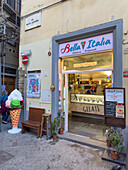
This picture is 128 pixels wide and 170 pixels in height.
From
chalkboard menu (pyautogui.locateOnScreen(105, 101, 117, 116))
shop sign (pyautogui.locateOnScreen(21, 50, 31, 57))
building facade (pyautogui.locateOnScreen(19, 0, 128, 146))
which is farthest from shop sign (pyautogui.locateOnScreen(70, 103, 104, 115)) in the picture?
shop sign (pyautogui.locateOnScreen(21, 50, 31, 57))

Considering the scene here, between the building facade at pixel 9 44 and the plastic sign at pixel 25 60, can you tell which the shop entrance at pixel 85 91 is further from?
the building facade at pixel 9 44

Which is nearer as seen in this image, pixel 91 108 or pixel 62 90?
pixel 62 90

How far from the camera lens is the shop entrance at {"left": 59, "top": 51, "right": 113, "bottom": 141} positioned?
397 cm

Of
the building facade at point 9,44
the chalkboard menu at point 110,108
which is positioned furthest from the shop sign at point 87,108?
the building facade at point 9,44

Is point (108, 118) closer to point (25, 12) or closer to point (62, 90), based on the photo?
point (62, 90)

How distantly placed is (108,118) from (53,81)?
2.23 metres

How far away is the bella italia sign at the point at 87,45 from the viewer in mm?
3523

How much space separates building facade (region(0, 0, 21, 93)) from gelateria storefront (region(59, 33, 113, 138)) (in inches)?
206

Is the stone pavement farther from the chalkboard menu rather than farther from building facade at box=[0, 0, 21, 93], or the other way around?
building facade at box=[0, 0, 21, 93]

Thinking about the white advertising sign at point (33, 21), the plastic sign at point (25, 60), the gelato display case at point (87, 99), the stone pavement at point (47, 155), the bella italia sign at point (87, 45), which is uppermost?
the white advertising sign at point (33, 21)

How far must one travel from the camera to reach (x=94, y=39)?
12.3ft

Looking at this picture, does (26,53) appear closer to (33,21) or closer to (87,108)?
(33,21)

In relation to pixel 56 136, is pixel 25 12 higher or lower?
higher

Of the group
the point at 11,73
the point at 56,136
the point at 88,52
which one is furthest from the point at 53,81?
the point at 11,73
